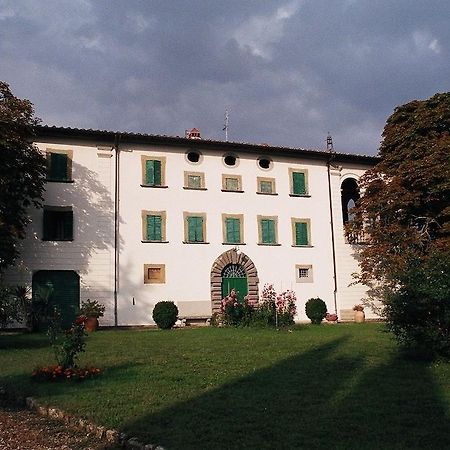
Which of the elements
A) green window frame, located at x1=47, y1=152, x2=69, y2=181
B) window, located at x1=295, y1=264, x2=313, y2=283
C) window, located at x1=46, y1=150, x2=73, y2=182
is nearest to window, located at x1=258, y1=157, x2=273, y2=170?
window, located at x1=295, y1=264, x2=313, y2=283

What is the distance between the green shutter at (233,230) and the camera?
25.8 m

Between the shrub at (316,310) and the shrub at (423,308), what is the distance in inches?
539

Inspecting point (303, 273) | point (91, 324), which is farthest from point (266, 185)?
point (91, 324)

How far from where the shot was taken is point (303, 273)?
26812 millimetres

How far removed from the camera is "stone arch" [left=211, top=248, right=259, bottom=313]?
82.5 feet

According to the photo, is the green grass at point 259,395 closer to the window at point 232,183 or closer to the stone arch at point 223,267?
the stone arch at point 223,267

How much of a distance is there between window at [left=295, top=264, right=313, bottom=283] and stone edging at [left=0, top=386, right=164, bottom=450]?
1904cm

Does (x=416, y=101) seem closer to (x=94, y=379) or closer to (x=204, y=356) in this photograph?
(x=204, y=356)

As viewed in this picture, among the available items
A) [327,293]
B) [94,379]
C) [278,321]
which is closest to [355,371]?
[94,379]

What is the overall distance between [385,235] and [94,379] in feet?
59.4

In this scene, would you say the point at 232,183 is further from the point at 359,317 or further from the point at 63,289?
the point at 63,289

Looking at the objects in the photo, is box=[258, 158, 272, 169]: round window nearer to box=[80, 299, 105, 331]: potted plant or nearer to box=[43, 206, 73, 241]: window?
box=[43, 206, 73, 241]: window

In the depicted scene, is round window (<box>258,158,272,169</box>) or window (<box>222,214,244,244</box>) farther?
round window (<box>258,158,272,169</box>)

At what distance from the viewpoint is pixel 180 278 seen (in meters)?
24.8
